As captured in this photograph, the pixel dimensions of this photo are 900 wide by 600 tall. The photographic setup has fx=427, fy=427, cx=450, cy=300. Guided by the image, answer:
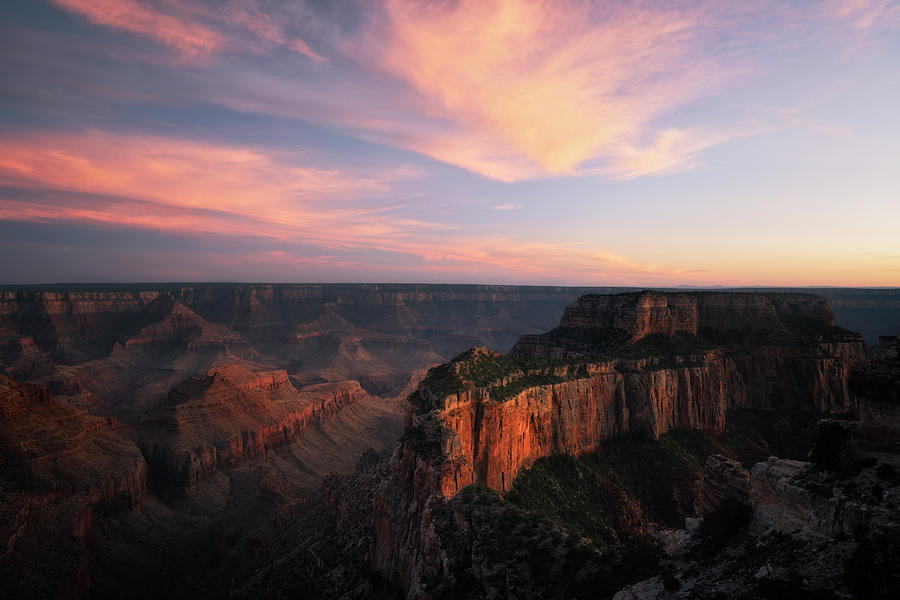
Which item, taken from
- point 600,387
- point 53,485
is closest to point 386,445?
point 53,485

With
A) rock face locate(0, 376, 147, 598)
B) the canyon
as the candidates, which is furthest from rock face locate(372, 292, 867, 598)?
rock face locate(0, 376, 147, 598)

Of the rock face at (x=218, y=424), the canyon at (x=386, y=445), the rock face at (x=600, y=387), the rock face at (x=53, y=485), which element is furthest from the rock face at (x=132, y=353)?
the rock face at (x=600, y=387)

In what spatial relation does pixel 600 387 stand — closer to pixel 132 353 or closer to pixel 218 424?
pixel 218 424

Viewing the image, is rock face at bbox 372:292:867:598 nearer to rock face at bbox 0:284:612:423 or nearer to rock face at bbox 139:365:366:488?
rock face at bbox 139:365:366:488

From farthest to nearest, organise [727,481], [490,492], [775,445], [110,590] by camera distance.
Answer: [775,445]
[110,590]
[727,481]
[490,492]

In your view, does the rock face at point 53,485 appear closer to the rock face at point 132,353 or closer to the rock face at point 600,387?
the rock face at point 600,387

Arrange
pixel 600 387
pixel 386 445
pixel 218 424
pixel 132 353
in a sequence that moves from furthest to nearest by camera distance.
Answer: pixel 132 353
pixel 386 445
pixel 218 424
pixel 600 387

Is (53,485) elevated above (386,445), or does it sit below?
above

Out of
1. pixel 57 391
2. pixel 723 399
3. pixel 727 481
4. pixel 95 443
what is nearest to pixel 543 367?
pixel 727 481

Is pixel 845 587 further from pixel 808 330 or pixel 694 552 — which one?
pixel 808 330
